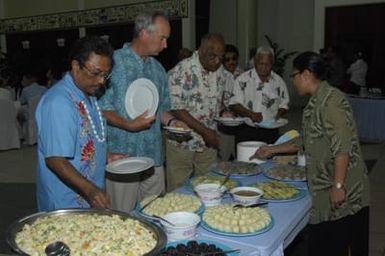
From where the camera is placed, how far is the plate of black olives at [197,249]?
1.21 m

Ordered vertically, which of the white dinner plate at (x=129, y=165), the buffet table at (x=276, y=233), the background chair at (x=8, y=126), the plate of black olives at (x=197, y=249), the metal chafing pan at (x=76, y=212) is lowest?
the background chair at (x=8, y=126)

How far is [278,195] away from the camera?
1.81 meters

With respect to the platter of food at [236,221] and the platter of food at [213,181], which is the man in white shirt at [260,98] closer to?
the platter of food at [213,181]

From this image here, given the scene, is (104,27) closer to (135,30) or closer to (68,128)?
(135,30)

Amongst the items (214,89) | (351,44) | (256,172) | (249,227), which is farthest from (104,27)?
(249,227)

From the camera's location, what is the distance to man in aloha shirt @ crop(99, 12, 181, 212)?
2.07 m

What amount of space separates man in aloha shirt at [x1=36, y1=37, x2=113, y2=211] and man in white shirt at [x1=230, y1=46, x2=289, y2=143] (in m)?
1.86

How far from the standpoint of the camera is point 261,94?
3279 millimetres

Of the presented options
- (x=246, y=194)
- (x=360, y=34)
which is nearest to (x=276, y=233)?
(x=246, y=194)

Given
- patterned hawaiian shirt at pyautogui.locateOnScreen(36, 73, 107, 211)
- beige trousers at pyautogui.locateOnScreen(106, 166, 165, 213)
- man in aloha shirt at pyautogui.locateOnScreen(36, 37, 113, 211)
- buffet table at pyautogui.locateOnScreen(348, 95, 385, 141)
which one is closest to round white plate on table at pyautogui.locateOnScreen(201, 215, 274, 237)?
man in aloha shirt at pyautogui.locateOnScreen(36, 37, 113, 211)

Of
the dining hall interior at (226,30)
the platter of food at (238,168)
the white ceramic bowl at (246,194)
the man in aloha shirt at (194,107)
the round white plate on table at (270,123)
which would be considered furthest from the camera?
the dining hall interior at (226,30)

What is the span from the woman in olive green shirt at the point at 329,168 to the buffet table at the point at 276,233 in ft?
0.29

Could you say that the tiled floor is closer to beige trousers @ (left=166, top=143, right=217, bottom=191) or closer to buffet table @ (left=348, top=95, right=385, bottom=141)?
buffet table @ (left=348, top=95, right=385, bottom=141)

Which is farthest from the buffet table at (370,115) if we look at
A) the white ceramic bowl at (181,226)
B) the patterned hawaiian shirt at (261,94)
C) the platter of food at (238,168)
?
the white ceramic bowl at (181,226)
